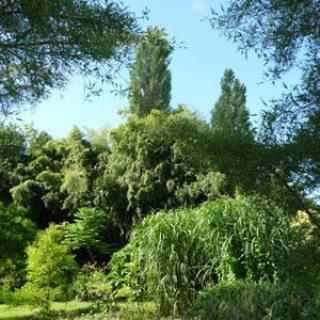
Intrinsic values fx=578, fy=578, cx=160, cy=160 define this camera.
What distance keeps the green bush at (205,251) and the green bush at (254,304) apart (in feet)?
4.12

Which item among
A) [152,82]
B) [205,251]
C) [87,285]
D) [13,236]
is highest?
[152,82]

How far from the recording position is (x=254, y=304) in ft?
16.7

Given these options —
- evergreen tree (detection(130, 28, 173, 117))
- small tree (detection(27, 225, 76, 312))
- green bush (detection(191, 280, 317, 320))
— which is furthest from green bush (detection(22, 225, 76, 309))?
evergreen tree (detection(130, 28, 173, 117))

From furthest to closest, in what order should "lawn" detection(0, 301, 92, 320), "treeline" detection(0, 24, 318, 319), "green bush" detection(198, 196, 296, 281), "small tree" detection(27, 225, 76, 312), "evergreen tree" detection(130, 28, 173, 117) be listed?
"evergreen tree" detection(130, 28, 173, 117) < "lawn" detection(0, 301, 92, 320) < "small tree" detection(27, 225, 76, 312) < "green bush" detection(198, 196, 296, 281) < "treeline" detection(0, 24, 318, 319)

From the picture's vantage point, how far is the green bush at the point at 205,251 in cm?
689

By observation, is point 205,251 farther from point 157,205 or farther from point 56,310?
point 157,205

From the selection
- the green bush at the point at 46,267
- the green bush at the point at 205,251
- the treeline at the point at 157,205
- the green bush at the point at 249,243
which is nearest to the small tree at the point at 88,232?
the treeline at the point at 157,205

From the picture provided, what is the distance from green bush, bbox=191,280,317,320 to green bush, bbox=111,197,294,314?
1.26 meters

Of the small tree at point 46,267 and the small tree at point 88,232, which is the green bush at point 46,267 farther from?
the small tree at point 88,232

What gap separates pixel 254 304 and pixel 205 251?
212 cm

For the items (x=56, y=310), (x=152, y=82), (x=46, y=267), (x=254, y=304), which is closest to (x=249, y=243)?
(x=254, y=304)

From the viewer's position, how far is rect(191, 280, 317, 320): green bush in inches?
193

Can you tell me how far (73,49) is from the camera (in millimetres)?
4562

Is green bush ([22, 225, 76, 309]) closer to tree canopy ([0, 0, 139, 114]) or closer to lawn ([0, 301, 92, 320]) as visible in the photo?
lawn ([0, 301, 92, 320])
